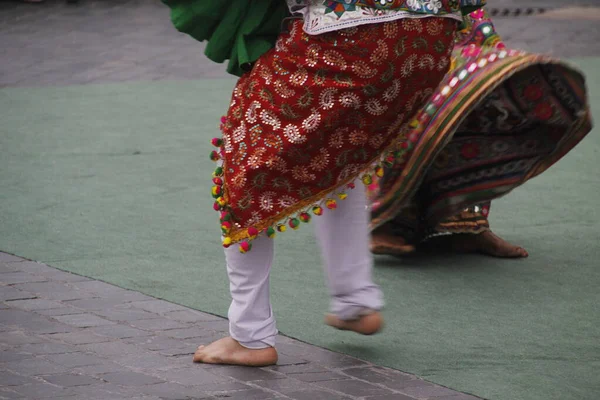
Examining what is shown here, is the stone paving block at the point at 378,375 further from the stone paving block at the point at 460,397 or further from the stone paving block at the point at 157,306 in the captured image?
the stone paving block at the point at 157,306

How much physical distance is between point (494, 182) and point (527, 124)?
262 millimetres

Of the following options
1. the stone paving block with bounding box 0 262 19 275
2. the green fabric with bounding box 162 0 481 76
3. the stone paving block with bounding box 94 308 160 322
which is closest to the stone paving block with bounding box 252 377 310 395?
the stone paving block with bounding box 94 308 160 322

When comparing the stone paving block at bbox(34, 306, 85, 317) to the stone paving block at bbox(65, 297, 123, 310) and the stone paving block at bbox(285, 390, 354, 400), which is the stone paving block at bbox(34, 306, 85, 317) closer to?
the stone paving block at bbox(65, 297, 123, 310)

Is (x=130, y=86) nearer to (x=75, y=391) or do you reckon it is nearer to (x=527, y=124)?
(x=527, y=124)

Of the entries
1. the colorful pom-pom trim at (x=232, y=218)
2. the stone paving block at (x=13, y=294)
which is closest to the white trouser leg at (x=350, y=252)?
the colorful pom-pom trim at (x=232, y=218)

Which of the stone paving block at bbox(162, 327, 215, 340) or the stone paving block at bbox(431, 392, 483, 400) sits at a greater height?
the stone paving block at bbox(431, 392, 483, 400)

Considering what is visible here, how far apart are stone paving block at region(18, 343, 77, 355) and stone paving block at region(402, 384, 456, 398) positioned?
41.7 inches

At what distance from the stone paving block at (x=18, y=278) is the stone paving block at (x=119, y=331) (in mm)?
656

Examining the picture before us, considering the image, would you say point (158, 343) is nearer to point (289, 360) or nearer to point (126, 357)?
point (126, 357)

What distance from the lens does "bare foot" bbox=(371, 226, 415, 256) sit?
4.79 meters

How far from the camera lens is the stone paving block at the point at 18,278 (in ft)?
14.5

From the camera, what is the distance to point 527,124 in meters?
4.59

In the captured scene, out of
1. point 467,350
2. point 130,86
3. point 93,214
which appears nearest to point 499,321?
point 467,350

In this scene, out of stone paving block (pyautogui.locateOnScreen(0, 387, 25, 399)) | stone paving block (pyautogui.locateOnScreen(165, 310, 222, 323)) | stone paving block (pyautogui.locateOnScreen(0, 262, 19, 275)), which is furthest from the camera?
stone paving block (pyautogui.locateOnScreen(0, 262, 19, 275))
